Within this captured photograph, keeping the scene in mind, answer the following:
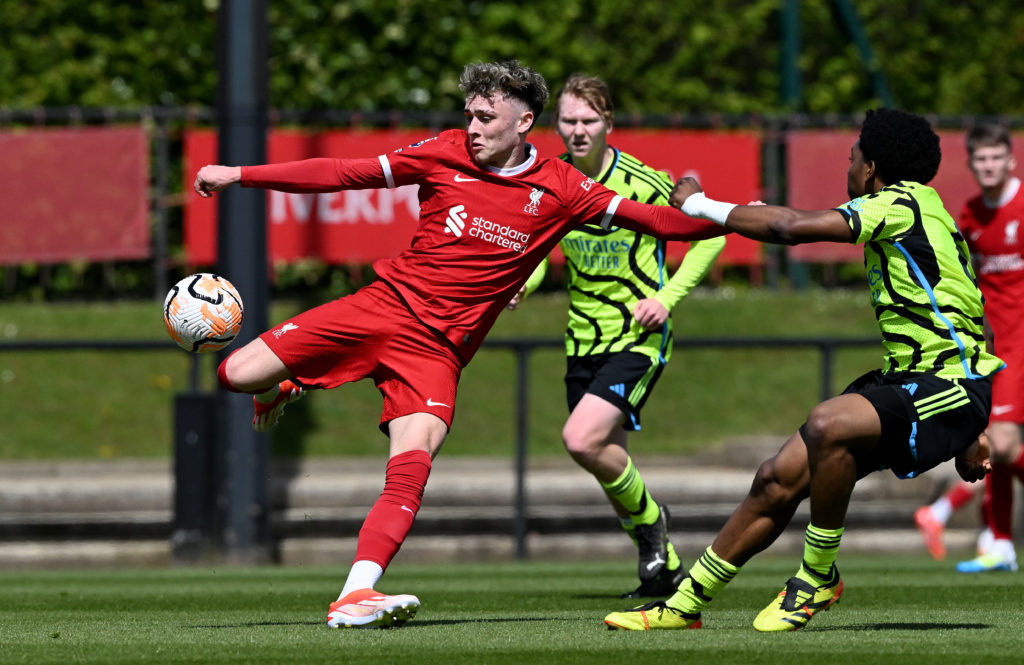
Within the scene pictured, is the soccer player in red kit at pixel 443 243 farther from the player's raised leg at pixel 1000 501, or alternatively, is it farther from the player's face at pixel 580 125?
the player's raised leg at pixel 1000 501

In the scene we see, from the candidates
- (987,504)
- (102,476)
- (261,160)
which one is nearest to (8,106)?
(102,476)

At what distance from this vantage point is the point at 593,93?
772 centimetres

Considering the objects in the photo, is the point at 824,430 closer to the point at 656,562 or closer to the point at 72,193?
the point at 656,562

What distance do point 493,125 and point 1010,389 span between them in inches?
166

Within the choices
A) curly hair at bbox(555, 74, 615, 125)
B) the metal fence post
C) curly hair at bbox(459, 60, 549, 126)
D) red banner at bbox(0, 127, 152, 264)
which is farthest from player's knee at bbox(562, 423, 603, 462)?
red banner at bbox(0, 127, 152, 264)

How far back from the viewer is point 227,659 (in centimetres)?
524

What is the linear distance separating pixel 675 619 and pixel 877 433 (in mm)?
1026

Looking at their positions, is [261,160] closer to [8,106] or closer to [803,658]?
[8,106]

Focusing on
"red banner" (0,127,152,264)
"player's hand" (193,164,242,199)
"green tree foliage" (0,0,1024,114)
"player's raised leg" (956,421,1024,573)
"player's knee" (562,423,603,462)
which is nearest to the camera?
"player's hand" (193,164,242,199)

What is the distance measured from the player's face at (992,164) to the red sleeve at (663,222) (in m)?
3.41

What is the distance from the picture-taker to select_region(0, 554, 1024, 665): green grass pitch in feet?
17.3

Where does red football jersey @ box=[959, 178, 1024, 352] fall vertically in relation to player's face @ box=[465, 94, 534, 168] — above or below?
below

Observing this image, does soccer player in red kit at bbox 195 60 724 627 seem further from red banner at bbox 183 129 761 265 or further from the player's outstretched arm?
red banner at bbox 183 129 761 265

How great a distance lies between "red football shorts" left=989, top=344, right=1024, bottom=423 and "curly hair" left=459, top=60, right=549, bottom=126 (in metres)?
3.98
